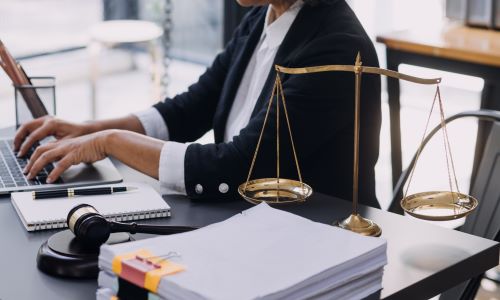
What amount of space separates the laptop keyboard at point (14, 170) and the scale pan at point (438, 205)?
686 millimetres

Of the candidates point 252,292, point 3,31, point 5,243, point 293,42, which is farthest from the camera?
point 3,31

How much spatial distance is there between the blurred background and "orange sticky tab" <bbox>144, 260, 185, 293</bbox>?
2.84 m

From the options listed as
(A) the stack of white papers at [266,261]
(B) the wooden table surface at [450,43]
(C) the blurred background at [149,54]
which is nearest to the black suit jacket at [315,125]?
(A) the stack of white papers at [266,261]

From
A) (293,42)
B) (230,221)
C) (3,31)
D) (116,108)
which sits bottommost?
(116,108)

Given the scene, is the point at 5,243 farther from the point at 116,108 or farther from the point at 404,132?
the point at 116,108

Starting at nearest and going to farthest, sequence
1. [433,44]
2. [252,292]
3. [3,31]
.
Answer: [252,292] < [433,44] < [3,31]

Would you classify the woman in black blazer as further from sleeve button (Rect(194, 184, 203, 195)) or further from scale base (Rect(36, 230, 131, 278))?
scale base (Rect(36, 230, 131, 278))

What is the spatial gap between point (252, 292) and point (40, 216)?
545mm

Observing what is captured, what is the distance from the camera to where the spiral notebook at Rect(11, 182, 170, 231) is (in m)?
1.48

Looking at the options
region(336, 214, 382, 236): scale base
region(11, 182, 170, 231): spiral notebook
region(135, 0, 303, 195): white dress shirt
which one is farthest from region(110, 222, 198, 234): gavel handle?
region(135, 0, 303, 195): white dress shirt

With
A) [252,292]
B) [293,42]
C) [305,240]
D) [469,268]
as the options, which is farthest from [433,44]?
[252,292]

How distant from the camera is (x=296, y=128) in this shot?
176cm

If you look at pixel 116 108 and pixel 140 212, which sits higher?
pixel 140 212

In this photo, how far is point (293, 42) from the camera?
6.30 ft
